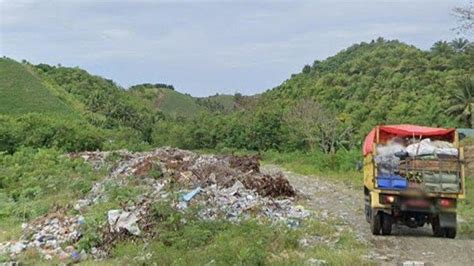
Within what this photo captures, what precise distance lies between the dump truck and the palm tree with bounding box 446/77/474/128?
112ft

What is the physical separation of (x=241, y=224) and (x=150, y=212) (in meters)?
1.95

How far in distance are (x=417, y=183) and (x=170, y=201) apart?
5221 mm

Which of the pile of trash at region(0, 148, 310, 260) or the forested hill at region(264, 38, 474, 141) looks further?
the forested hill at region(264, 38, 474, 141)

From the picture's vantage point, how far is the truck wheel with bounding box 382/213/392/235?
12625 millimetres

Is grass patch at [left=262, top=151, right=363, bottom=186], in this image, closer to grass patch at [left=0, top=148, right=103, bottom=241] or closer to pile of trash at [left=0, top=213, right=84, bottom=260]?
grass patch at [left=0, top=148, right=103, bottom=241]

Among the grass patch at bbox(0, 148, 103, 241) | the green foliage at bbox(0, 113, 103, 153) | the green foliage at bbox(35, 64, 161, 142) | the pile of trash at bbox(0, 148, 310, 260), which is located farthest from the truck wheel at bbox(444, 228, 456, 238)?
the green foliage at bbox(35, 64, 161, 142)

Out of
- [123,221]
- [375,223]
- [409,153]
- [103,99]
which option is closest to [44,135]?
[123,221]

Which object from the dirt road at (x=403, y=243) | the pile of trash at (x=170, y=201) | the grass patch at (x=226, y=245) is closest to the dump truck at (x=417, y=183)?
the dirt road at (x=403, y=243)

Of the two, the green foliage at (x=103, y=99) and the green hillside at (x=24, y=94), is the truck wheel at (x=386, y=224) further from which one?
the green foliage at (x=103, y=99)

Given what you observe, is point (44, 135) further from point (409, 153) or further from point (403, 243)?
point (403, 243)

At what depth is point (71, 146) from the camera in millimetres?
41031

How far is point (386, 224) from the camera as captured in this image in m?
12.7

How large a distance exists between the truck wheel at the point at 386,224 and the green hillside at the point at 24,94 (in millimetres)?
54649

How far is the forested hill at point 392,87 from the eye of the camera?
46.6m
